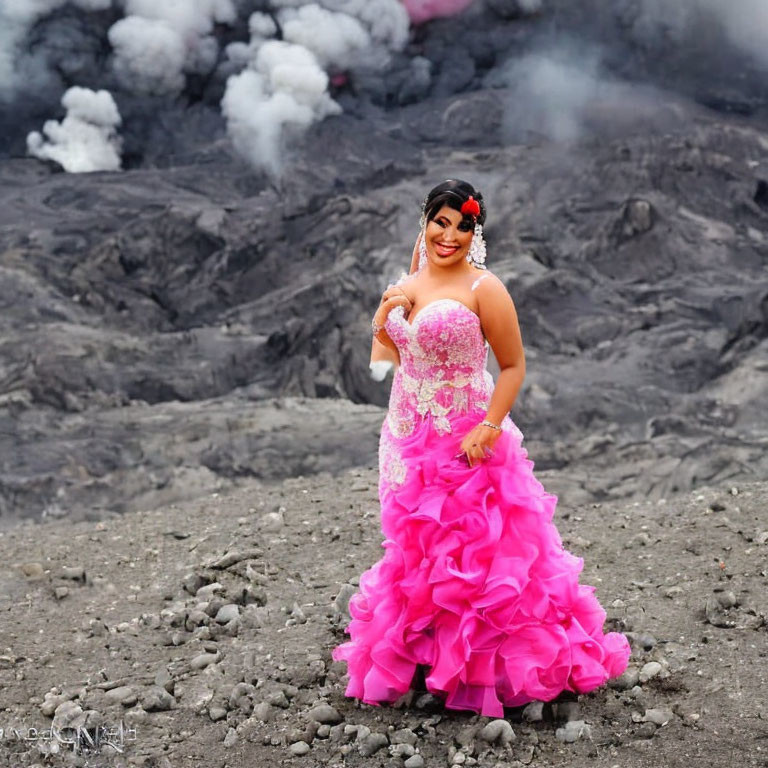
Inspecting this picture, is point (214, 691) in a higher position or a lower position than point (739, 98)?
lower

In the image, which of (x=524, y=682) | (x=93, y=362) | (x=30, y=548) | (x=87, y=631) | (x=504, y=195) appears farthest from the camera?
(x=504, y=195)

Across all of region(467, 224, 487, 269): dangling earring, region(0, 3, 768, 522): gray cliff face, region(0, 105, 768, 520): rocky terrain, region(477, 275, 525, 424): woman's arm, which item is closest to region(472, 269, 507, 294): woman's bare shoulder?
region(477, 275, 525, 424): woman's arm

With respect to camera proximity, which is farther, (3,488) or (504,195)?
(504,195)

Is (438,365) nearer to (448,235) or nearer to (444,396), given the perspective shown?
(444,396)

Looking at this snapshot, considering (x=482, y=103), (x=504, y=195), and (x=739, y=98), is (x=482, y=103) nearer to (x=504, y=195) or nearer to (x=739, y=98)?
(x=504, y=195)

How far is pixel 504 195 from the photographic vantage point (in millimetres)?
14906

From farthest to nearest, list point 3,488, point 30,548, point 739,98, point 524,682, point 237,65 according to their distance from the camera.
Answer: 1. point 237,65
2. point 739,98
3. point 3,488
4. point 30,548
5. point 524,682

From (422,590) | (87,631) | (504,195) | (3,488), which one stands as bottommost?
(3,488)

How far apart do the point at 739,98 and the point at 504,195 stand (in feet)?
18.2

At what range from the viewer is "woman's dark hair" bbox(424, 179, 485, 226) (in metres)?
3.44

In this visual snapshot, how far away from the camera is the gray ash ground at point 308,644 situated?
11.0 ft

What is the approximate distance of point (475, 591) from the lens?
3365 millimetres

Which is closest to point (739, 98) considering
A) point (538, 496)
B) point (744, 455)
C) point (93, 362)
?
point (744, 455)

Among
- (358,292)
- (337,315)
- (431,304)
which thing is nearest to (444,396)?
(431,304)
